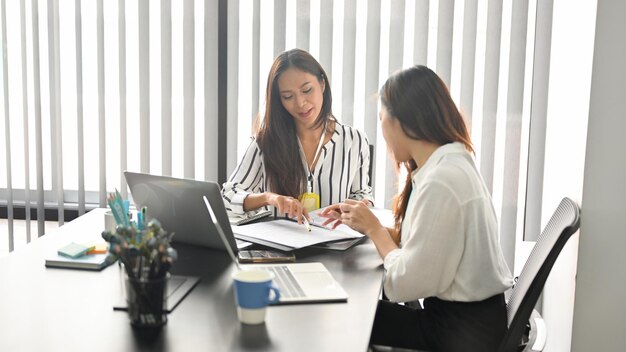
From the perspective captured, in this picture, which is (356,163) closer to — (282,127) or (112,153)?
(282,127)

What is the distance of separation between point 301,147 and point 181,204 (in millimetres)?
860

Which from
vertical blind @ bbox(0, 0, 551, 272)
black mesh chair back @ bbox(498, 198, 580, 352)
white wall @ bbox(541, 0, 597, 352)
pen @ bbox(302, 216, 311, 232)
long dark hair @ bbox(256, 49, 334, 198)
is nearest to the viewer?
black mesh chair back @ bbox(498, 198, 580, 352)

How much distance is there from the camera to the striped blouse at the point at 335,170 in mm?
2451

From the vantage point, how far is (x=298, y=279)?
150cm

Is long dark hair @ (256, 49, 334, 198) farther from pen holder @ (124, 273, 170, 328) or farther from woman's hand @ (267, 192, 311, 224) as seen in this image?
pen holder @ (124, 273, 170, 328)

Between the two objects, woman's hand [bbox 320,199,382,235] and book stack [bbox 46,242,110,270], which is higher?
woman's hand [bbox 320,199,382,235]

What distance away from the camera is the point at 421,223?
1455mm

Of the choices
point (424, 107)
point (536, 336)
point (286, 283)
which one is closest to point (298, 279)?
point (286, 283)

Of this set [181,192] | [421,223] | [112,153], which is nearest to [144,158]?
[112,153]

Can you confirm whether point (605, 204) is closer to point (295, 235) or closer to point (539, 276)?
point (539, 276)

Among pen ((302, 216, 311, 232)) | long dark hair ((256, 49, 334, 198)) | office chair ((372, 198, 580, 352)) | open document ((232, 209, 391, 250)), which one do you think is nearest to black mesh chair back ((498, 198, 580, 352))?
office chair ((372, 198, 580, 352))

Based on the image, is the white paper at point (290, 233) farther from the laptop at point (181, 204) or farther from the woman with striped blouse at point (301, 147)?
the woman with striped blouse at point (301, 147)

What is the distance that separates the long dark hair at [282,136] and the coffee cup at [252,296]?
1.16 metres

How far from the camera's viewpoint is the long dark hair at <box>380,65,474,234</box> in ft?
5.23
